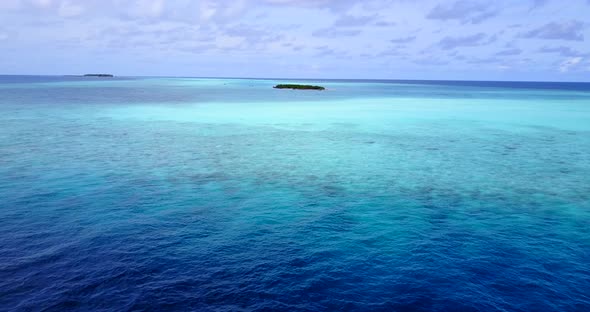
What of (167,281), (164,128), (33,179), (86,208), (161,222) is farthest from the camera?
(164,128)

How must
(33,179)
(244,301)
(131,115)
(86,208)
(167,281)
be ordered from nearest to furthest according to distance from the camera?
(244,301) → (167,281) → (86,208) → (33,179) → (131,115)

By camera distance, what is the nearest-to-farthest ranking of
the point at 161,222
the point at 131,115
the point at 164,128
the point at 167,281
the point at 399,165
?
1. the point at 167,281
2. the point at 161,222
3. the point at 399,165
4. the point at 164,128
5. the point at 131,115

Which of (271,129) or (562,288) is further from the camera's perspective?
(271,129)

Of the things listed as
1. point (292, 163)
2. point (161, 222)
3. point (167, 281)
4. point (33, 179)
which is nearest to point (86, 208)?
point (161, 222)

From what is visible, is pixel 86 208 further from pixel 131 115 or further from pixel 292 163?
pixel 131 115

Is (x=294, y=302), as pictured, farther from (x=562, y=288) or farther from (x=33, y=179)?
(x=33, y=179)

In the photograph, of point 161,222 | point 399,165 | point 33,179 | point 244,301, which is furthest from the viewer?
point 399,165

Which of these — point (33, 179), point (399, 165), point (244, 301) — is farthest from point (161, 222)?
point (399, 165)
